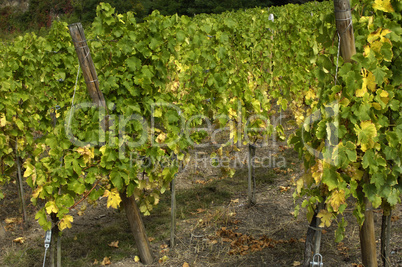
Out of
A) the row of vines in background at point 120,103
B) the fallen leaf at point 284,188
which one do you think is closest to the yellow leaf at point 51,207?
the row of vines in background at point 120,103

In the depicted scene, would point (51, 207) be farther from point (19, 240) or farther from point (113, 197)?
point (19, 240)

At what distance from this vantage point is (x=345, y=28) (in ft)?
7.96

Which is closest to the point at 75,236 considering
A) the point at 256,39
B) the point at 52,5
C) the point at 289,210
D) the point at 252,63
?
the point at 289,210

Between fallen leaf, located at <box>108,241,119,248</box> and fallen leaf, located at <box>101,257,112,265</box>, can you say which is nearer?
fallen leaf, located at <box>101,257,112,265</box>

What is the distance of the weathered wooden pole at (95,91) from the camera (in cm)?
302

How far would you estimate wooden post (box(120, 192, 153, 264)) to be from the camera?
355 centimetres

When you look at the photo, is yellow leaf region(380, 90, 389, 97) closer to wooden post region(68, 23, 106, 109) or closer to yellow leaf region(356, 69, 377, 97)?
yellow leaf region(356, 69, 377, 97)

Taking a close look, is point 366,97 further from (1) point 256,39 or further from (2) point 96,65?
(1) point 256,39

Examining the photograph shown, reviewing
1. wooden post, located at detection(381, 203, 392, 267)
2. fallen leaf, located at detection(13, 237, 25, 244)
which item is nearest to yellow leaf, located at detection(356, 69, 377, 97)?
wooden post, located at detection(381, 203, 392, 267)

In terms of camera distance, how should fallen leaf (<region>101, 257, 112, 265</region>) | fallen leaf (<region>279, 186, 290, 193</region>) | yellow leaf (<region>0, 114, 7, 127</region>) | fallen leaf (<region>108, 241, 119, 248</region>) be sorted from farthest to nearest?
fallen leaf (<region>279, 186, 290, 193</region>) → yellow leaf (<region>0, 114, 7, 127</region>) → fallen leaf (<region>108, 241, 119, 248</region>) → fallen leaf (<region>101, 257, 112, 265</region>)

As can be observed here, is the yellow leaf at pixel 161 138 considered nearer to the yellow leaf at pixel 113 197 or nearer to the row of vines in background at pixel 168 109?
the row of vines in background at pixel 168 109

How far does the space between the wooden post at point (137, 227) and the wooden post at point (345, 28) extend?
212 cm

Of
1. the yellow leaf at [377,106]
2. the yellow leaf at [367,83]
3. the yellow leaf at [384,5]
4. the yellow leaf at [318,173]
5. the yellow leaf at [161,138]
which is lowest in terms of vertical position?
the yellow leaf at [318,173]

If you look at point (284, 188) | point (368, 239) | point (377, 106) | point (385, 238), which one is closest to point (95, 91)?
point (377, 106)
